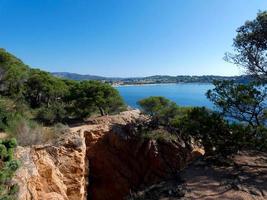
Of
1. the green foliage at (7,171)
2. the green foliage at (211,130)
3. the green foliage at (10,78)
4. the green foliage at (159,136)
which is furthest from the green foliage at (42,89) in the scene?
the green foliage at (211,130)

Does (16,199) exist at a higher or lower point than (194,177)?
lower

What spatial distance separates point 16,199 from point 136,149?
9.50m

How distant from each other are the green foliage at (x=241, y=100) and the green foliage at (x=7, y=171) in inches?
239

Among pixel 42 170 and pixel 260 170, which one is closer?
pixel 260 170

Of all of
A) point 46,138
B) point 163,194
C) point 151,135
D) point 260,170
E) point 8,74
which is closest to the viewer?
point 163,194

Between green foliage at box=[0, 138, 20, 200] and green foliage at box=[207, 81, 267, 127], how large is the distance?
6.08 meters

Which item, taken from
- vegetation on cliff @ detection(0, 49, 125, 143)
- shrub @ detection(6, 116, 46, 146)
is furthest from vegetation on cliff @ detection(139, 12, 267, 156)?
vegetation on cliff @ detection(0, 49, 125, 143)

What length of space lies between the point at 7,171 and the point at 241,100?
6752 mm

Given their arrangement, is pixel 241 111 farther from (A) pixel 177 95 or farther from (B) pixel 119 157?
(A) pixel 177 95

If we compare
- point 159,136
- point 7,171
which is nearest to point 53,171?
point 7,171

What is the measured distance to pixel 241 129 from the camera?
25.6ft

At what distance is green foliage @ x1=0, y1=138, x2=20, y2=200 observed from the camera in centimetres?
732

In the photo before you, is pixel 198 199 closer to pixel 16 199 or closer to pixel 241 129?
pixel 241 129

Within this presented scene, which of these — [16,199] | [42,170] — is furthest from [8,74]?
[16,199]
